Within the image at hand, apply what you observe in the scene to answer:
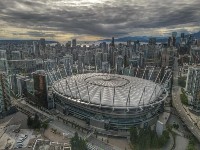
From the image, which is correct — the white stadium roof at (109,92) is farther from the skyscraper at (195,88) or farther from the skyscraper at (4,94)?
the skyscraper at (4,94)

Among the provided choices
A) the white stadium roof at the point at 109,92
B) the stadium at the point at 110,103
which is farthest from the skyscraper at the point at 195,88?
the stadium at the point at 110,103

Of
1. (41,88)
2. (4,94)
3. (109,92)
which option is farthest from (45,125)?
(109,92)

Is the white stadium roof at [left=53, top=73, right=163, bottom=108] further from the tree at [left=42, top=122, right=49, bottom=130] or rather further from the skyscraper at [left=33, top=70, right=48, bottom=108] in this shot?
the tree at [left=42, top=122, right=49, bottom=130]

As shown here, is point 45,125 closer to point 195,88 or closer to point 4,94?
point 4,94

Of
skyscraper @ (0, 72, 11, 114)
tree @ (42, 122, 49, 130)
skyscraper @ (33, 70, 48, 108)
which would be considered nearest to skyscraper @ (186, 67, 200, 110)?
tree @ (42, 122, 49, 130)

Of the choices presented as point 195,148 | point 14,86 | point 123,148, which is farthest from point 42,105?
point 195,148

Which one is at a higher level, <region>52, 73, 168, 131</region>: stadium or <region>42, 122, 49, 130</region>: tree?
<region>52, 73, 168, 131</region>: stadium

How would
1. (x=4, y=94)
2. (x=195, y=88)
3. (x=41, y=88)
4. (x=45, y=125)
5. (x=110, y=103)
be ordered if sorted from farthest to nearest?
(x=195, y=88) → (x=41, y=88) → (x=4, y=94) → (x=45, y=125) → (x=110, y=103)

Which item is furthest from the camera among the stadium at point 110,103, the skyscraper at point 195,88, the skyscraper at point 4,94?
the skyscraper at point 195,88
